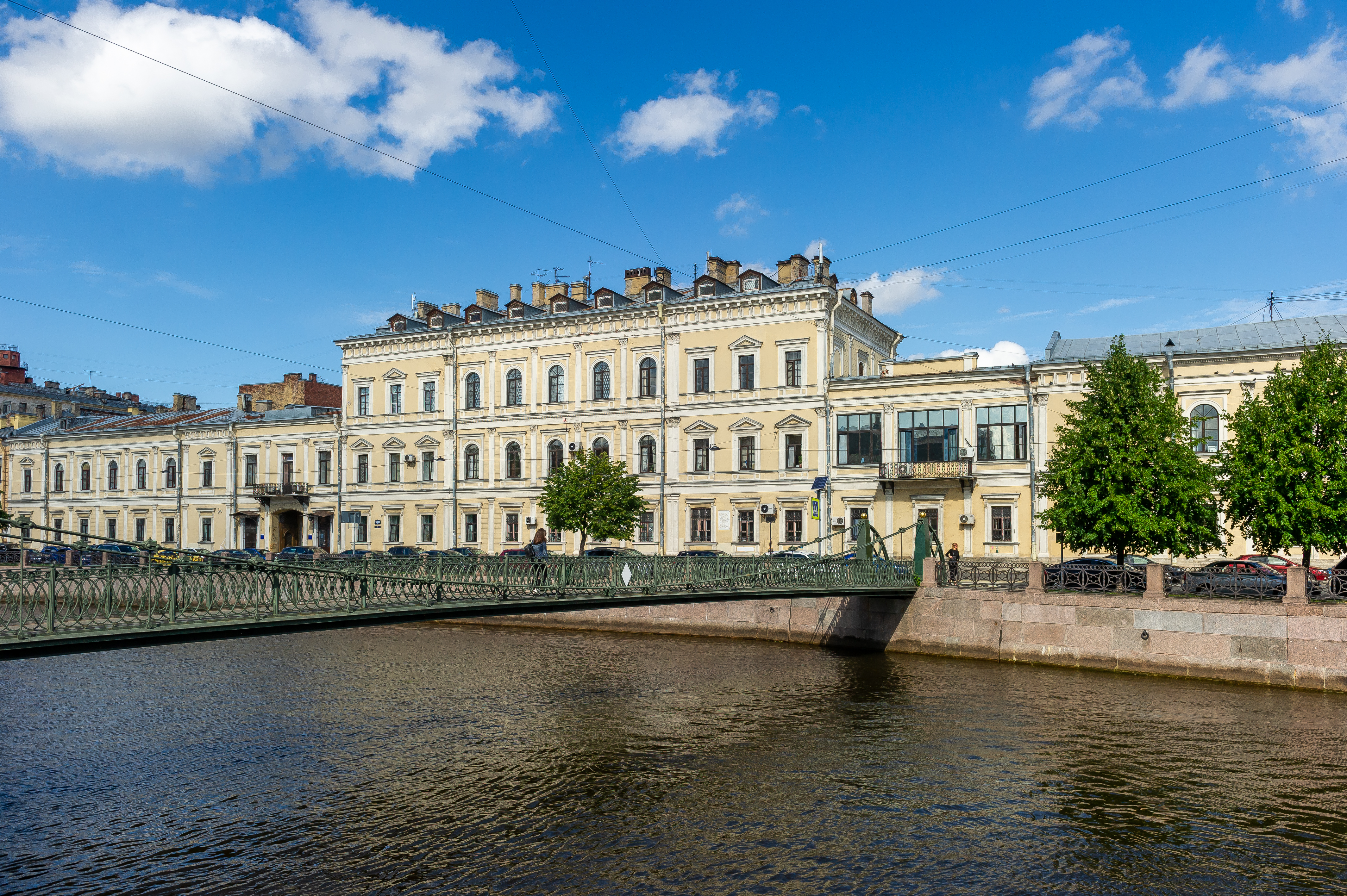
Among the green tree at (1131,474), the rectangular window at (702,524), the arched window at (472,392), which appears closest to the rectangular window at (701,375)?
the rectangular window at (702,524)

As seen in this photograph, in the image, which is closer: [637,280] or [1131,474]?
[1131,474]

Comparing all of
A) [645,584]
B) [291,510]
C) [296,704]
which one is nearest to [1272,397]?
[645,584]

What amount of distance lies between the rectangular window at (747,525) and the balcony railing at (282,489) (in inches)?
770

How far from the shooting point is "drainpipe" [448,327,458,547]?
39656 millimetres

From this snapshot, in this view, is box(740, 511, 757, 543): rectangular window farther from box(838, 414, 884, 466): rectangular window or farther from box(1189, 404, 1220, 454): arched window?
box(1189, 404, 1220, 454): arched window

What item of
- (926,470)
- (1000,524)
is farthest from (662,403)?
(1000,524)

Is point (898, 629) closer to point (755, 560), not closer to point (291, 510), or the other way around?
point (755, 560)

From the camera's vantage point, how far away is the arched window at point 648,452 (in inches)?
1442

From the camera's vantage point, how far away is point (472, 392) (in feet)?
132

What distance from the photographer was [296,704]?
17.7 metres

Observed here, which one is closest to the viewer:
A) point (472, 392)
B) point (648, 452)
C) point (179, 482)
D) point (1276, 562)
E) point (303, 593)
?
point (303, 593)

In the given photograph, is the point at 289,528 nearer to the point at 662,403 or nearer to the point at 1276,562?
the point at 662,403

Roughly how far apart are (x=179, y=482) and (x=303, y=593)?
3701 cm

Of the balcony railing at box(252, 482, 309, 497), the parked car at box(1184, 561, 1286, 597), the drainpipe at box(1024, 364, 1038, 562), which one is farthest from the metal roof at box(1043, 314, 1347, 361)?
the balcony railing at box(252, 482, 309, 497)
